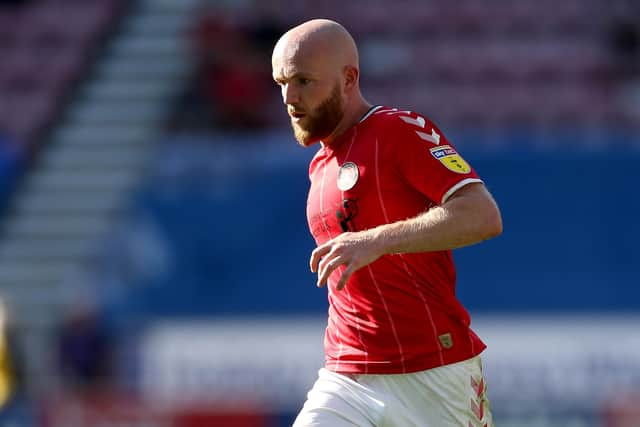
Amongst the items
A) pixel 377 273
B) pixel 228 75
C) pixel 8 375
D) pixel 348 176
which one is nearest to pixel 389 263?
pixel 377 273

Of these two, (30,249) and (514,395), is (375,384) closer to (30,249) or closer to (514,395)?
(514,395)

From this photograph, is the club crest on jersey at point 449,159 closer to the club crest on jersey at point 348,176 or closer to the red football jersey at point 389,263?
the red football jersey at point 389,263

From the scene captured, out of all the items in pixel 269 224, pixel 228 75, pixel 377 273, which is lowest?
pixel 269 224

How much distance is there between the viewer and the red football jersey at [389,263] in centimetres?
473

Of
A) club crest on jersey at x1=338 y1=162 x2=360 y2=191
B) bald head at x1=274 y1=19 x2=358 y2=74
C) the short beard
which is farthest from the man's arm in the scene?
bald head at x1=274 y1=19 x2=358 y2=74

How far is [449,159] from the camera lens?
4.63 m

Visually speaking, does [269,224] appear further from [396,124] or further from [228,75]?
[396,124]

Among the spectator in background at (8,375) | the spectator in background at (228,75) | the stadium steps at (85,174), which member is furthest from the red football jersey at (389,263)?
the spectator in background at (228,75)

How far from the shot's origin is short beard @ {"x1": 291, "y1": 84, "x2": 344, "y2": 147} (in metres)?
4.88

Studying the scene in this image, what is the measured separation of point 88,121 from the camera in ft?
50.2

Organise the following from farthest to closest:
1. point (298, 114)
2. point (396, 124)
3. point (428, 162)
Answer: point (298, 114) < point (396, 124) < point (428, 162)

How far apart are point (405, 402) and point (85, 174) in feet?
34.2

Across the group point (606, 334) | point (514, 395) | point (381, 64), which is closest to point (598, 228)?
point (606, 334)

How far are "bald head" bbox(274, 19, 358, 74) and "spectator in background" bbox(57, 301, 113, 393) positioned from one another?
26.1 ft
